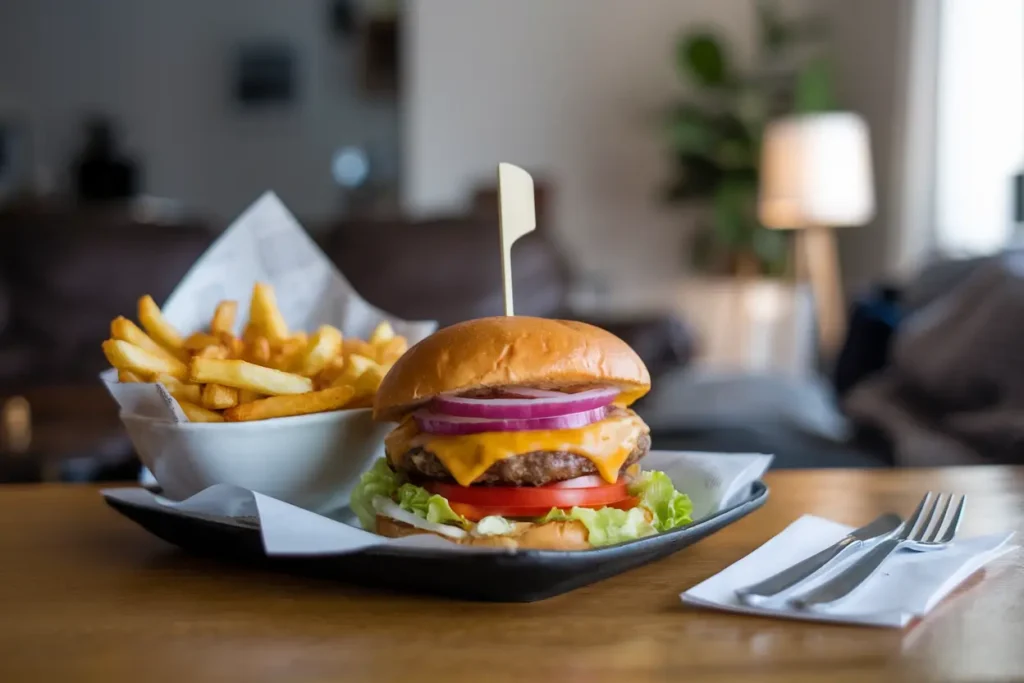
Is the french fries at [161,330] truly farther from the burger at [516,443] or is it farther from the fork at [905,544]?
the fork at [905,544]

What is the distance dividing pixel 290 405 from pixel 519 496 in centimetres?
25

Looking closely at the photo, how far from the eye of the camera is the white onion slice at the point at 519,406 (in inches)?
35.9

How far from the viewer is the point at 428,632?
76 cm

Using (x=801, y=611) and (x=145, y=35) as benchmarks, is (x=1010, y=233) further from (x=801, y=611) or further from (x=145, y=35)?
(x=145, y=35)

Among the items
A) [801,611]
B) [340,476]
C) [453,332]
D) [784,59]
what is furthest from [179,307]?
[784,59]

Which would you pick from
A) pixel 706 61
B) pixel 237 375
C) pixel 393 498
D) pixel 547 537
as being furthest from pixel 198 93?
pixel 547 537

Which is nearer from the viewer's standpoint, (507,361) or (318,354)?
(507,361)

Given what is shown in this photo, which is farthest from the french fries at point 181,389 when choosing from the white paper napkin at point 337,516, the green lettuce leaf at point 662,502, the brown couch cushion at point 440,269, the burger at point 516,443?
the brown couch cushion at point 440,269

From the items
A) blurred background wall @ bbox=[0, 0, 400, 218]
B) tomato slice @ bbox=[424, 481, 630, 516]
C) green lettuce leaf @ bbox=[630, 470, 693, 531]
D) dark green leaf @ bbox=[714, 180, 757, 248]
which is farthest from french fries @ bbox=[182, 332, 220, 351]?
blurred background wall @ bbox=[0, 0, 400, 218]

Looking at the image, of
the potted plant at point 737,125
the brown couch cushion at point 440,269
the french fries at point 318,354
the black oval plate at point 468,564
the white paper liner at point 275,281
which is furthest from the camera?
the potted plant at point 737,125

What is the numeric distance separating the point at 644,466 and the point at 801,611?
37 cm

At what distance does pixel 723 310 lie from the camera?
5.96 meters

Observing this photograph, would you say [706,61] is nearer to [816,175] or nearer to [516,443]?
[816,175]

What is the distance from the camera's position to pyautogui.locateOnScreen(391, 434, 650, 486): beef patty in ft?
2.97
